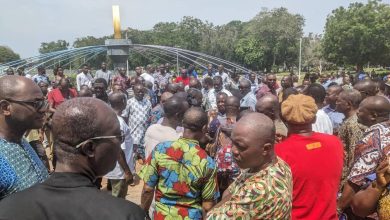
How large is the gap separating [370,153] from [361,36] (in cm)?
3723

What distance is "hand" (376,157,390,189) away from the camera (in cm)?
256

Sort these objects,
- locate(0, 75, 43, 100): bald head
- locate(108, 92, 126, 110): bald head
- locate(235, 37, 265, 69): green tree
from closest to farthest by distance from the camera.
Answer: locate(0, 75, 43, 100): bald head, locate(108, 92, 126, 110): bald head, locate(235, 37, 265, 69): green tree

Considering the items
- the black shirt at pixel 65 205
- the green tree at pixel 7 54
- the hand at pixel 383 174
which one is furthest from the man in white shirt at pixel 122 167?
the green tree at pixel 7 54

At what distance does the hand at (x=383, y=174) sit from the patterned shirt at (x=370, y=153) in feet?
0.92

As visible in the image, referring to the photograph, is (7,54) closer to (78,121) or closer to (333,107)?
(333,107)

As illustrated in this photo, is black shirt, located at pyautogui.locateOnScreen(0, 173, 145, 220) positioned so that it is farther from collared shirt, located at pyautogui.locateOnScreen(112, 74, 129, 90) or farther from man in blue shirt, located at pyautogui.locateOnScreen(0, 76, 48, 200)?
collared shirt, located at pyautogui.locateOnScreen(112, 74, 129, 90)

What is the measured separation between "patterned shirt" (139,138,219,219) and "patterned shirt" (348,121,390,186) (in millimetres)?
1132

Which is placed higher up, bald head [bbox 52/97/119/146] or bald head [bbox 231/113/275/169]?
bald head [bbox 52/97/119/146]

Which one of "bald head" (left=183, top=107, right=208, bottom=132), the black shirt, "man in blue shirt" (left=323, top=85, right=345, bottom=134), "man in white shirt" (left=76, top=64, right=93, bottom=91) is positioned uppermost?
the black shirt

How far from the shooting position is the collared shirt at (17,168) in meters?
2.39

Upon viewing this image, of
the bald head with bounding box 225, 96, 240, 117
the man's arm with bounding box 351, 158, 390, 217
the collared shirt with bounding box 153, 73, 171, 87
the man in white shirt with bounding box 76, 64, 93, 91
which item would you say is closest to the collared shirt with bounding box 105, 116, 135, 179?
the bald head with bounding box 225, 96, 240, 117

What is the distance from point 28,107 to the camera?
281 cm

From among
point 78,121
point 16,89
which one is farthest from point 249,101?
point 78,121

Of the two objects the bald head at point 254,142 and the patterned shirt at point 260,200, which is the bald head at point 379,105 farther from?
the patterned shirt at point 260,200
